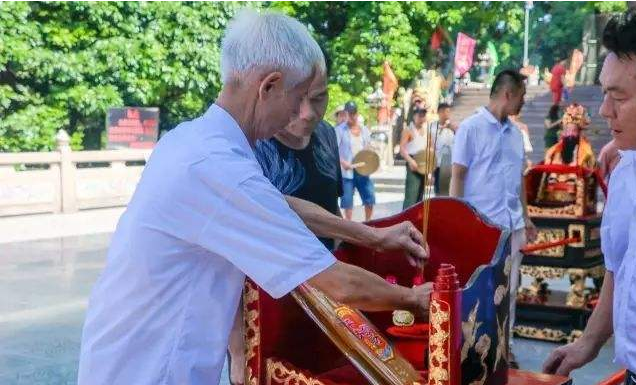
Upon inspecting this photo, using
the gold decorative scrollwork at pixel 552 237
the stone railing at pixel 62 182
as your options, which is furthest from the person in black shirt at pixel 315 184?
the stone railing at pixel 62 182

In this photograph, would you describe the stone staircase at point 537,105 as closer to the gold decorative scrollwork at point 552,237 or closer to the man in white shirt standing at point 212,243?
the gold decorative scrollwork at point 552,237

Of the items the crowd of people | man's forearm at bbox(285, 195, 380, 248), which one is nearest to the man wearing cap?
man's forearm at bbox(285, 195, 380, 248)

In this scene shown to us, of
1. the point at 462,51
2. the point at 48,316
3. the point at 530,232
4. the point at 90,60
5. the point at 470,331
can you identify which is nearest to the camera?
the point at 470,331

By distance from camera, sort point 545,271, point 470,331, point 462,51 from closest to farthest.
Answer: point 470,331 < point 545,271 < point 462,51

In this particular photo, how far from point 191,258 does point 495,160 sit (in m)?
3.50

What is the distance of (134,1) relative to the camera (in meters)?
17.8

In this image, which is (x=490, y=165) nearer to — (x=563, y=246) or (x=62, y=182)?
(x=563, y=246)

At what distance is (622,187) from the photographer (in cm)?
169

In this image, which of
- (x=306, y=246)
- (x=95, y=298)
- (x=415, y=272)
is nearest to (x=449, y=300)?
(x=306, y=246)

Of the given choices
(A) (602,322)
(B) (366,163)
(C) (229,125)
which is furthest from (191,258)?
(B) (366,163)

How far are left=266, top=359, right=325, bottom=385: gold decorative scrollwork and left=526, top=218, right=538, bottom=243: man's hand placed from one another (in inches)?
138

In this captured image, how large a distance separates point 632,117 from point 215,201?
755 mm

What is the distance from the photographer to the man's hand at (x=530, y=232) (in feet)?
16.8

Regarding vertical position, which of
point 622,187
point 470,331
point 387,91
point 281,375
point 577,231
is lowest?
point 387,91
